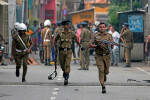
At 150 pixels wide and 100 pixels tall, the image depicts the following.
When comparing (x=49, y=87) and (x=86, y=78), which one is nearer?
(x=49, y=87)

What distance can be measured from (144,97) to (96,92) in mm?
1476

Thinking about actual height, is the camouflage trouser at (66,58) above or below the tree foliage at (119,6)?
below

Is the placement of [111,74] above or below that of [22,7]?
below

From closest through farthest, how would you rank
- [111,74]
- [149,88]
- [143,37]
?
[149,88] → [111,74] → [143,37]

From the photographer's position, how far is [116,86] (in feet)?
48.6

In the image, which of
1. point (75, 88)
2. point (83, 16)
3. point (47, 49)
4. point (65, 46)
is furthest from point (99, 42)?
point (83, 16)

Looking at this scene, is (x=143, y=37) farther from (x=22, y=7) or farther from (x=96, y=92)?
(x=96, y=92)

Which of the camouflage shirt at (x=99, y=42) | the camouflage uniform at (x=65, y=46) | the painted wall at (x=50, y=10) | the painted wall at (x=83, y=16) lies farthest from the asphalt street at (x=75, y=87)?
the painted wall at (x=83, y=16)

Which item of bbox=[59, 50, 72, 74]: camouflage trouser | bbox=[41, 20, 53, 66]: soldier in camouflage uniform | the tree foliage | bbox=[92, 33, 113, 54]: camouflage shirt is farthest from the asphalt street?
the tree foliage

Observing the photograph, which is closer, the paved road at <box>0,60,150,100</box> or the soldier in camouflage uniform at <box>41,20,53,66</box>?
the paved road at <box>0,60,150,100</box>

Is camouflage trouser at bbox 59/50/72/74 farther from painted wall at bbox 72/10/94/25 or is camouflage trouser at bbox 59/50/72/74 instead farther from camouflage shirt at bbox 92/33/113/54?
painted wall at bbox 72/10/94/25

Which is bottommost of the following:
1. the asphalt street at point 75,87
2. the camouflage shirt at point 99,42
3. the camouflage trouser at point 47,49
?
the asphalt street at point 75,87

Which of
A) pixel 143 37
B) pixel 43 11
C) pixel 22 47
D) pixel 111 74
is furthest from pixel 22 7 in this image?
pixel 43 11

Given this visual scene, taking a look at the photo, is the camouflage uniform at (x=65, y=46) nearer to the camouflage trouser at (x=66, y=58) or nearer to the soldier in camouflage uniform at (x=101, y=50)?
the camouflage trouser at (x=66, y=58)
